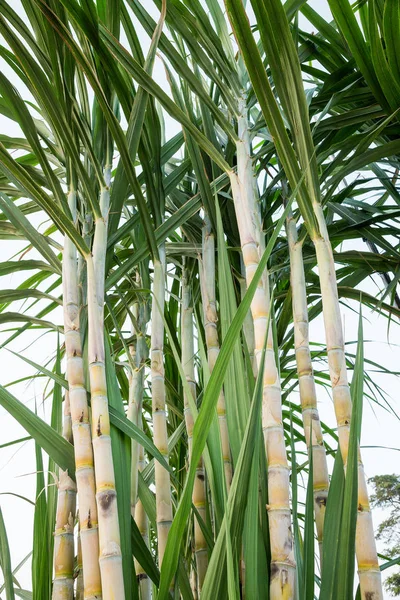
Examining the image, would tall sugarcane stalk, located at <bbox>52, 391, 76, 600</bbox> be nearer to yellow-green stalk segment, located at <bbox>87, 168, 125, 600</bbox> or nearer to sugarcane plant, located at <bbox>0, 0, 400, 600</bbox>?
sugarcane plant, located at <bbox>0, 0, 400, 600</bbox>

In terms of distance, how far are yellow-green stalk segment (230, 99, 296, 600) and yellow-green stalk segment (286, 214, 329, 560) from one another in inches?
2.7

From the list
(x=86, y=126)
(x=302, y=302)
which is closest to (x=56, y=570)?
(x=302, y=302)

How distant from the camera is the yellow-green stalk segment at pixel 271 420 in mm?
507

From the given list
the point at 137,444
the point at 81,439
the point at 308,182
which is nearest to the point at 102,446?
the point at 81,439

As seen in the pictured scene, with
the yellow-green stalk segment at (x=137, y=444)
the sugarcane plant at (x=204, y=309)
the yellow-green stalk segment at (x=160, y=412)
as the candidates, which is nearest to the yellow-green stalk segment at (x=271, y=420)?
the sugarcane plant at (x=204, y=309)

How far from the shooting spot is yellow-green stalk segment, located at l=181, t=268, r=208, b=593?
0.72m

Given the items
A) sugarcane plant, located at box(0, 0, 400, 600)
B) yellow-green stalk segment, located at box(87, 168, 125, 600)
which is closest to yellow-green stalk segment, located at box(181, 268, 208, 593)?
sugarcane plant, located at box(0, 0, 400, 600)

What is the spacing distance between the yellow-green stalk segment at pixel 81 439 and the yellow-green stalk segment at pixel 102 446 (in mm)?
26

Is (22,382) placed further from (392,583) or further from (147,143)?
(392,583)

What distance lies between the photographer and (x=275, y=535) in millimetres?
518

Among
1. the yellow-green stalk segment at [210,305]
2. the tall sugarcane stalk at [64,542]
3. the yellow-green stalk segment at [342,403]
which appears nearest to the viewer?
the yellow-green stalk segment at [342,403]

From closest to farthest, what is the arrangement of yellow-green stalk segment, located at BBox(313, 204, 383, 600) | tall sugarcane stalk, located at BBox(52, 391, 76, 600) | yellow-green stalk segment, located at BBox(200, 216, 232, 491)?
yellow-green stalk segment, located at BBox(313, 204, 383, 600), tall sugarcane stalk, located at BBox(52, 391, 76, 600), yellow-green stalk segment, located at BBox(200, 216, 232, 491)

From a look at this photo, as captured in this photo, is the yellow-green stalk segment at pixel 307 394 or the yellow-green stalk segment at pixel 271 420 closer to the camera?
the yellow-green stalk segment at pixel 271 420

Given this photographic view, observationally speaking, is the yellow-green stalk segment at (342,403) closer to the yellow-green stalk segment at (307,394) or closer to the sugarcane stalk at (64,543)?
the yellow-green stalk segment at (307,394)
